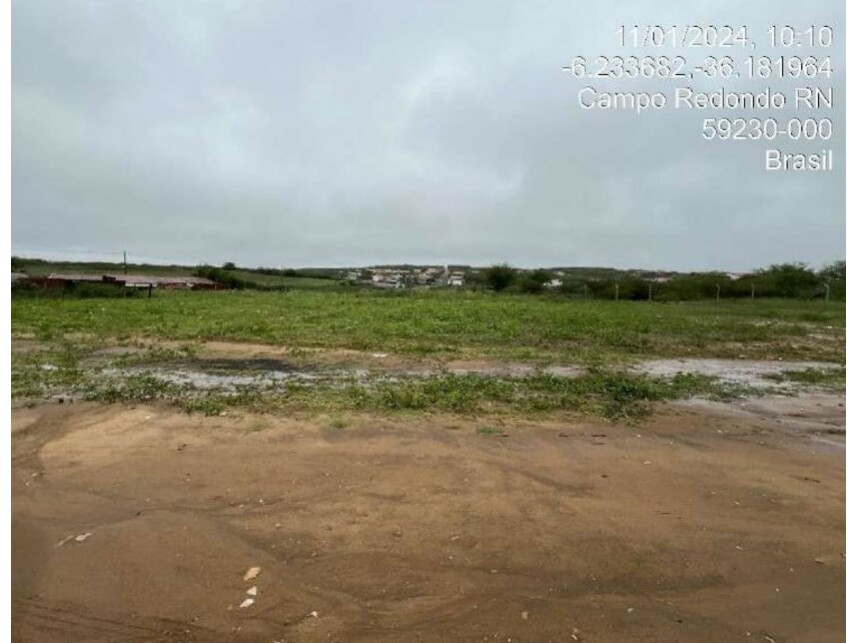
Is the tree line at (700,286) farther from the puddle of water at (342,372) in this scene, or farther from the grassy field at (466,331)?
the puddle of water at (342,372)

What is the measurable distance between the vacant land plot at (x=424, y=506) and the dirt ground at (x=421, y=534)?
1 cm

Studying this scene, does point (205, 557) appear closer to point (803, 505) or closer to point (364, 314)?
point (803, 505)

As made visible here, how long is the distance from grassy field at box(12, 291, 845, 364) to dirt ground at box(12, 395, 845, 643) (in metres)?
4.98

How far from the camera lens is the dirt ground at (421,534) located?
2.42m

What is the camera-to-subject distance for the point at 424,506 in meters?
3.49

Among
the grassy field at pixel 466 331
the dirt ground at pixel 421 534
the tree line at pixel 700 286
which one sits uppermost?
the tree line at pixel 700 286

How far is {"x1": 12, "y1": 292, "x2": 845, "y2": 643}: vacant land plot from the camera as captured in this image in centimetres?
246

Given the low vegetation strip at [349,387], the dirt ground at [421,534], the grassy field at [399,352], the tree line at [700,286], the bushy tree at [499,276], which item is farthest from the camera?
the bushy tree at [499,276]

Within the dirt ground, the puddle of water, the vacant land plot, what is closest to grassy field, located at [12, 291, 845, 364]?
the puddle of water

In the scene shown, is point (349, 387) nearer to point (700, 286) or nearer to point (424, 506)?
point (424, 506)

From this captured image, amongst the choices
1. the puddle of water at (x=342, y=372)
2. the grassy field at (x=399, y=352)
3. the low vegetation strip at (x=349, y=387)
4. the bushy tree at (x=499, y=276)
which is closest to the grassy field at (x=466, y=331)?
the grassy field at (x=399, y=352)

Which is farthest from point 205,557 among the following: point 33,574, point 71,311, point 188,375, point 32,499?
point 71,311

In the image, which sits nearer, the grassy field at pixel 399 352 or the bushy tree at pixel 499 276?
the grassy field at pixel 399 352

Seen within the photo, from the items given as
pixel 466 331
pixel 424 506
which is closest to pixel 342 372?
pixel 424 506
